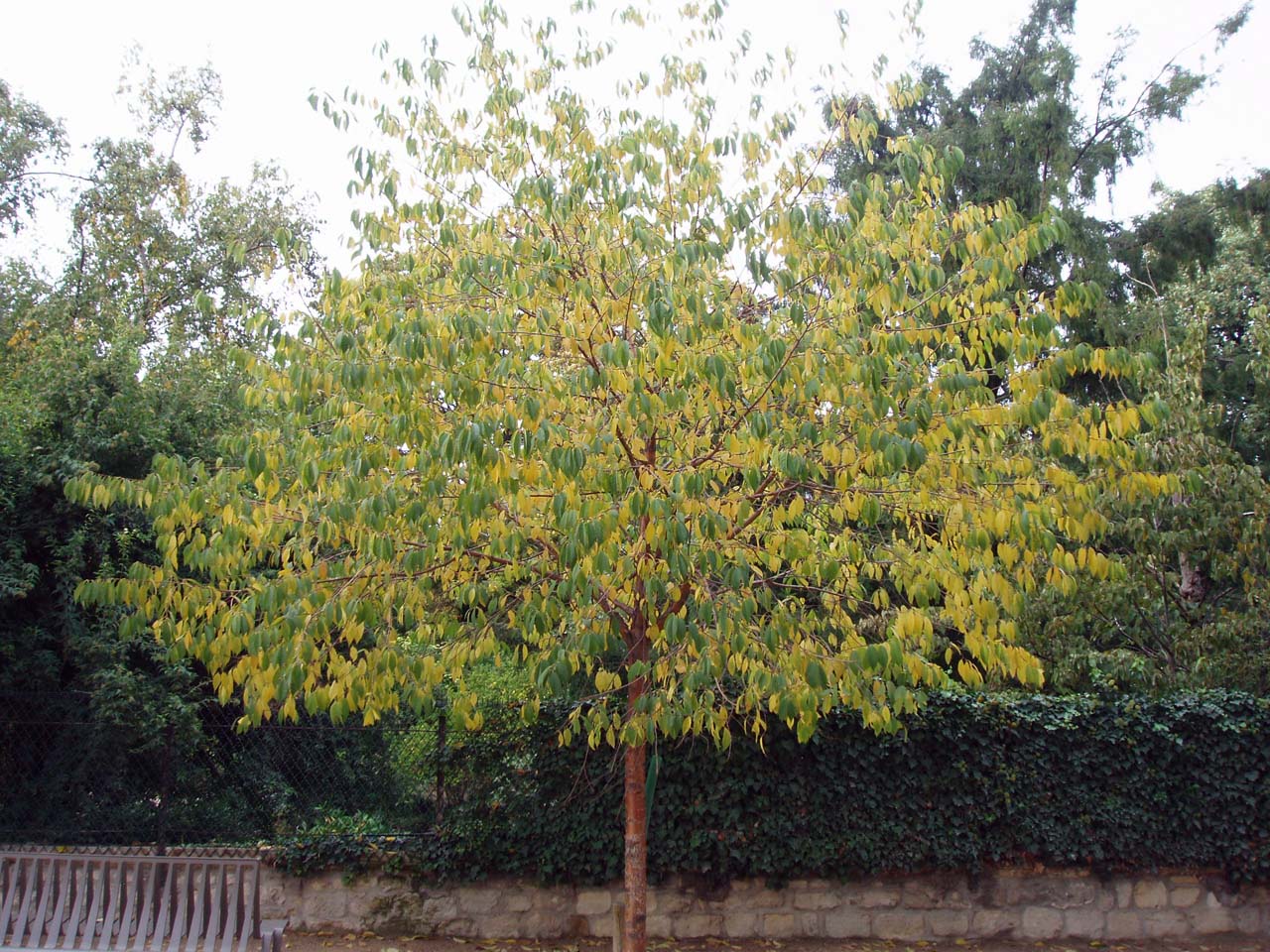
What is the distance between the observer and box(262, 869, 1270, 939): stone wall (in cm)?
668

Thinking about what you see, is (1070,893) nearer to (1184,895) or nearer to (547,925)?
(1184,895)

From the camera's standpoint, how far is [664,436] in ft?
15.9

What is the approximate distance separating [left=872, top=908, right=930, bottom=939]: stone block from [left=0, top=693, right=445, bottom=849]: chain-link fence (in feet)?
11.0

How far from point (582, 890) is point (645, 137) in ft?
16.1

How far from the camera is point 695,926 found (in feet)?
22.2

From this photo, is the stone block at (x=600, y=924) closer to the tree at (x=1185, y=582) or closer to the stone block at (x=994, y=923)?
→ the stone block at (x=994, y=923)

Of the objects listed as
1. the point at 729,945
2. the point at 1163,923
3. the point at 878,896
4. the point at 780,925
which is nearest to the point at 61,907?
the point at 729,945

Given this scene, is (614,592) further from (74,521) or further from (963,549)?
(74,521)

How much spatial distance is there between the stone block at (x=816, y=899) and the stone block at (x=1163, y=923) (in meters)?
2.26

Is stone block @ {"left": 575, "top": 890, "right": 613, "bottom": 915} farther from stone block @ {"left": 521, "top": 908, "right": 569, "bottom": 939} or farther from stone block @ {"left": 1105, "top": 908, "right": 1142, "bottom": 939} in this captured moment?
stone block @ {"left": 1105, "top": 908, "right": 1142, "bottom": 939}

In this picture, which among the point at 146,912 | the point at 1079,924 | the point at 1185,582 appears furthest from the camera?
the point at 1185,582

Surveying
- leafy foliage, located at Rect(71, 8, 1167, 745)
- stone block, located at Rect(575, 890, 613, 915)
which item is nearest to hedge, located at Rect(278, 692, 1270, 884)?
stone block, located at Rect(575, 890, 613, 915)

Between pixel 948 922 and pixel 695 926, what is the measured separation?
1.79 metres

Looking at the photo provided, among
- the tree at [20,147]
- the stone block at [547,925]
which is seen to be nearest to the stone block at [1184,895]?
the stone block at [547,925]
